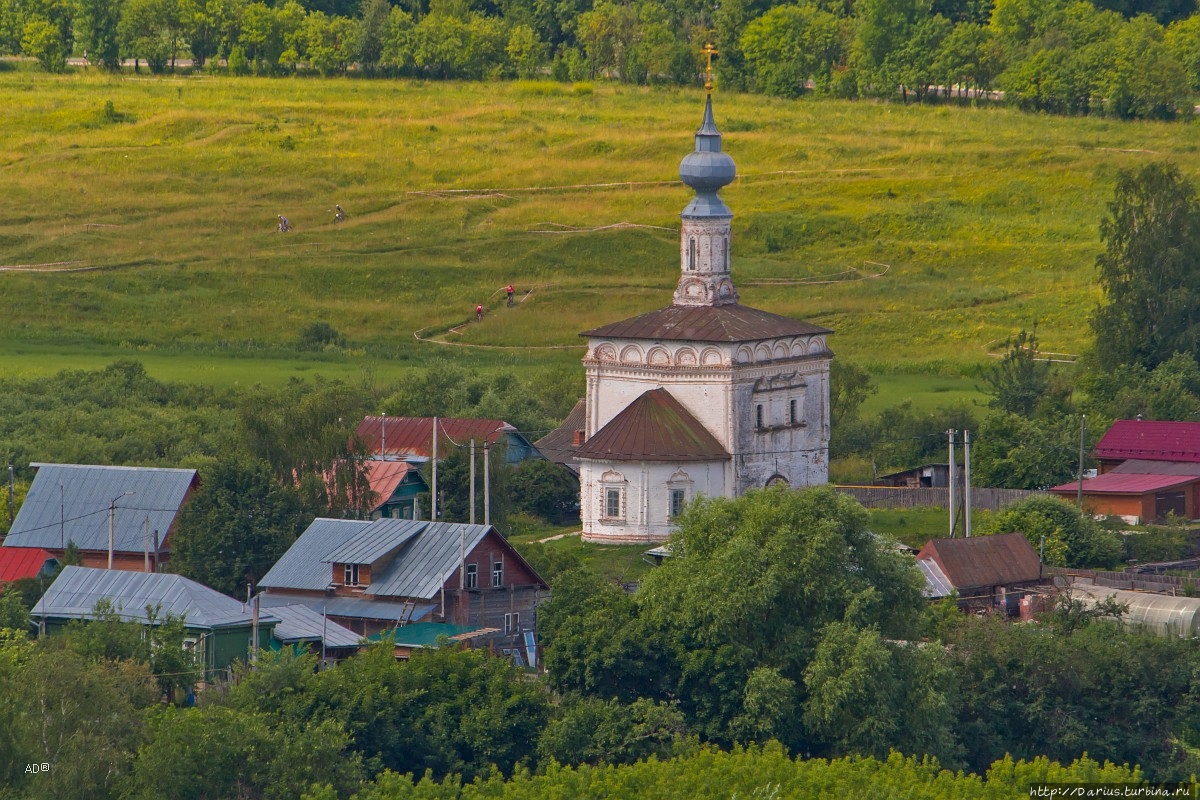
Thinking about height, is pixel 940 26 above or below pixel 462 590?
above

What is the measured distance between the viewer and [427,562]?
139 feet

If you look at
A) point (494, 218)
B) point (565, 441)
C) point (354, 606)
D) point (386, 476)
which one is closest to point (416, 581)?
point (354, 606)

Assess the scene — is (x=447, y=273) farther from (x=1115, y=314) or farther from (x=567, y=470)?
(x=567, y=470)

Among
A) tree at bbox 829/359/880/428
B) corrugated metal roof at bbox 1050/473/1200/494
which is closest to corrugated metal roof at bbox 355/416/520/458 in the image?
tree at bbox 829/359/880/428

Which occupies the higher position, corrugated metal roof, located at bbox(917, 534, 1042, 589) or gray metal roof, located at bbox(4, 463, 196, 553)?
gray metal roof, located at bbox(4, 463, 196, 553)

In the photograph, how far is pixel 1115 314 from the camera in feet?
218

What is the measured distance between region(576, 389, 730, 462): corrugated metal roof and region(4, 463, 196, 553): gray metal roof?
24.5 feet

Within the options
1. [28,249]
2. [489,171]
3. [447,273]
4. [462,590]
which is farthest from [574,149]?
[462,590]

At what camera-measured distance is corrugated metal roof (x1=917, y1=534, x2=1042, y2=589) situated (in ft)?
149

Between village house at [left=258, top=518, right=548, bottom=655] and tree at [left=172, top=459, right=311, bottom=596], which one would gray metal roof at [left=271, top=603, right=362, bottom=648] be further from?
tree at [left=172, top=459, right=311, bottom=596]

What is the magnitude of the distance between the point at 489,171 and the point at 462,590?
5538 centimetres

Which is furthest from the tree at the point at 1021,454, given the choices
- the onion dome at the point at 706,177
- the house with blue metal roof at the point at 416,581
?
the house with blue metal roof at the point at 416,581

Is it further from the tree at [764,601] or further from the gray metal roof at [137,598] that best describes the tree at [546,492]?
the tree at [764,601]

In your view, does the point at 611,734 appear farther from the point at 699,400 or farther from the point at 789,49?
the point at 789,49
